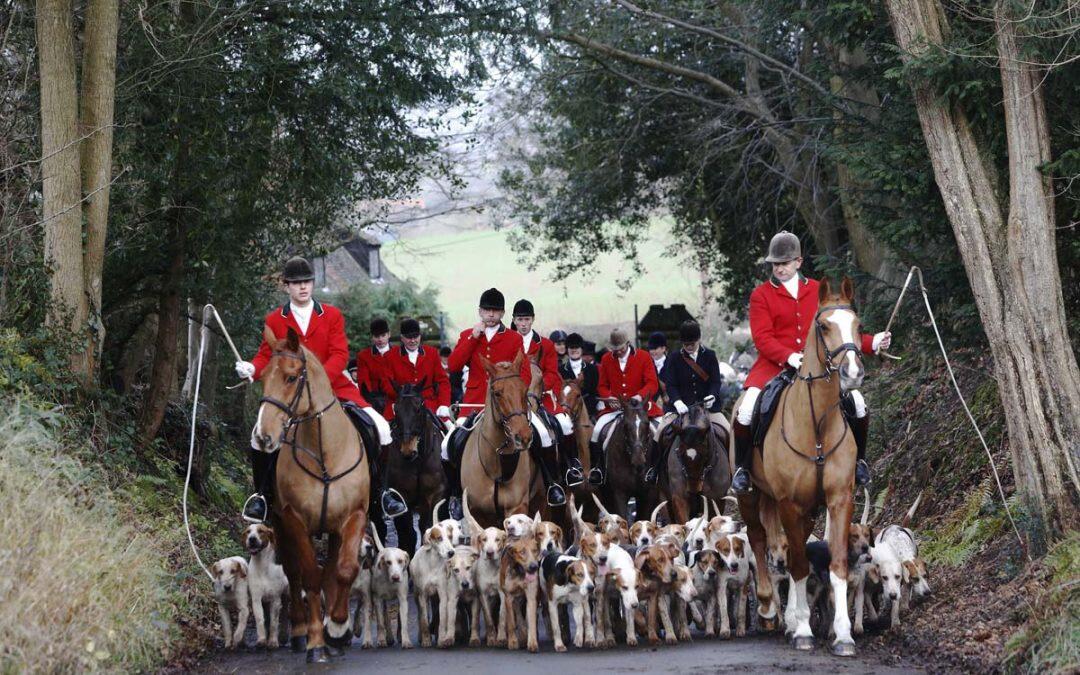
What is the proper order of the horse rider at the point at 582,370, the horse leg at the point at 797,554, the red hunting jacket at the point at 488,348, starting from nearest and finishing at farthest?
the horse leg at the point at 797,554 → the red hunting jacket at the point at 488,348 → the horse rider at the point at 582,370

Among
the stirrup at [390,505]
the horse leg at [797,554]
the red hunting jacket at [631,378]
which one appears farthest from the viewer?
the red hunting jacket at [631,378]

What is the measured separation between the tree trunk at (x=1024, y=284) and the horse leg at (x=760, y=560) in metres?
2.03

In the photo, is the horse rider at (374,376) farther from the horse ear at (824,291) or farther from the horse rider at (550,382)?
the horse ear at (824,291)

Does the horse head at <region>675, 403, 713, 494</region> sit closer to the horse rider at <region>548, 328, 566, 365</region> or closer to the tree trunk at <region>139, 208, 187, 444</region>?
the tree trunk at <region>139, 208, 187, 444</region>

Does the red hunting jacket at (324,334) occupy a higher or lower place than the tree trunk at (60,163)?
lower

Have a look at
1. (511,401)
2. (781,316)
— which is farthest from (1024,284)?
(511,401)

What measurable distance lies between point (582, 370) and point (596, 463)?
153 inches

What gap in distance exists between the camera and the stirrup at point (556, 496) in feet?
46.3

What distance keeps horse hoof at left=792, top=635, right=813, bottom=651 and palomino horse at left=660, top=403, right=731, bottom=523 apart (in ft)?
15.9

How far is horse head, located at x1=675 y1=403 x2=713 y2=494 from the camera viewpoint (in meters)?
15.7

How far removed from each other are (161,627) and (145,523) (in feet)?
8.28

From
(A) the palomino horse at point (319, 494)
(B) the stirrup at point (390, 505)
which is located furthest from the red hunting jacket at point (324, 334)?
(B) the stirrup at point (390, 505)

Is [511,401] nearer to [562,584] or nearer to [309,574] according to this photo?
[562,584]

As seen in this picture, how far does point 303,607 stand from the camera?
38.3 ft
